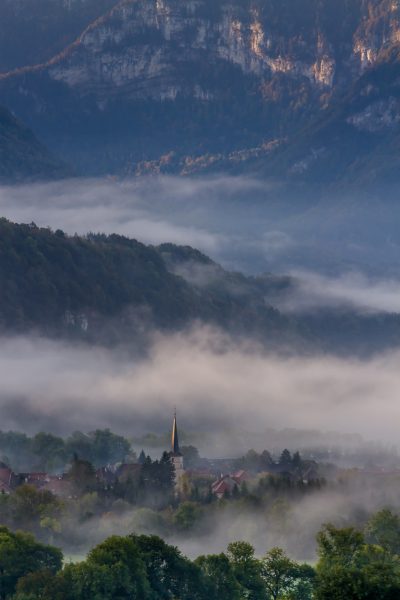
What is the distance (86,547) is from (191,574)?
A: 35487 mm

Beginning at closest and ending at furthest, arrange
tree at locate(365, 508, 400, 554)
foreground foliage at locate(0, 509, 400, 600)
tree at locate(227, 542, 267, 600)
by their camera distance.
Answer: foreground foliage at locate(0, 509, 400, 600) < tree at locate(227, 542, 267, 600) < tree at locate(365, 508, 400, 554)

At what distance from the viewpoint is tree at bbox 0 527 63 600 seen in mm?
152000

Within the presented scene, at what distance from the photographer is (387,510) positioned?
186 meters

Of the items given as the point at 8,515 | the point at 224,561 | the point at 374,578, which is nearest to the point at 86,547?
the point at 8,515

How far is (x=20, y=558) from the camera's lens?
155 metres

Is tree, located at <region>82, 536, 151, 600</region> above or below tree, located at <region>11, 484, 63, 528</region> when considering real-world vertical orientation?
below

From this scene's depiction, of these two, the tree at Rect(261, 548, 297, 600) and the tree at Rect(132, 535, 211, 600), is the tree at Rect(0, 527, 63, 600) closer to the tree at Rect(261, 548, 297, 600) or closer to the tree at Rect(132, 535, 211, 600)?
the tree at Rect(132, 535, 211, 600)

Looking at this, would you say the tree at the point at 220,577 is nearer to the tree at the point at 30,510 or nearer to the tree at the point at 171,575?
the tree at the point at 171,575

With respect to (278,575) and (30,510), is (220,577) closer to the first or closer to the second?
(278,575)

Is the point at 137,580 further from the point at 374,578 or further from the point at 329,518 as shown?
the point at 329,518

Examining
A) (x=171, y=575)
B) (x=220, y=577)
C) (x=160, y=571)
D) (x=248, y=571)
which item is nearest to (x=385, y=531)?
(x=248, y=571)

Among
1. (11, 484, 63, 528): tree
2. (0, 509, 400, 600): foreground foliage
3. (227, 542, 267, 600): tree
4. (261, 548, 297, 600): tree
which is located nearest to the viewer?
(0, 509, 400, 600): foreground foliage

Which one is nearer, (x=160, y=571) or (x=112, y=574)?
(x=112, y=574)

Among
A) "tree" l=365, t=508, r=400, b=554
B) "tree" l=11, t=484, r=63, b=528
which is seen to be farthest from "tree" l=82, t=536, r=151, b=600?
"tree" l=11, t=484, r=63, b=528
